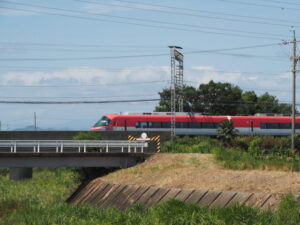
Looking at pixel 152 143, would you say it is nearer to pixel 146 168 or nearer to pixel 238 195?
pixel 146 168

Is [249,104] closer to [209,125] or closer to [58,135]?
[209,125]

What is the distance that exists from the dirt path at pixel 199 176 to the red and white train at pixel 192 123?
73.7ft

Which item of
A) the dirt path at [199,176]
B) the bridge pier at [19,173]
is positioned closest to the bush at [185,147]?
the dirt path at [199,176]

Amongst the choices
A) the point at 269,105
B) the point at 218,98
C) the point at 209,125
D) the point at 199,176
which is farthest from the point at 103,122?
the point at 269,105

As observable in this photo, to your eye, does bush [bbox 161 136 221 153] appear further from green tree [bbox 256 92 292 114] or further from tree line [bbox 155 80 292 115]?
green tree [bbox 256 92 292 114]

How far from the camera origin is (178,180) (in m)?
34.2

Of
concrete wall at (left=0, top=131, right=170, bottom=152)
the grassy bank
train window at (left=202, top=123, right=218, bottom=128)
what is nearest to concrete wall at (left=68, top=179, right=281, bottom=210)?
the grassy bank

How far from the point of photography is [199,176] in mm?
34281

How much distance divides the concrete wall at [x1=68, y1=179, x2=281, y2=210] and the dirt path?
0.86 meters

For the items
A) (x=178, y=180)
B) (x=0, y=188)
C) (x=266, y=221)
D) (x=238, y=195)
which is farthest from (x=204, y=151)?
(x=266, y=221)

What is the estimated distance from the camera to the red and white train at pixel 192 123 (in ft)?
213

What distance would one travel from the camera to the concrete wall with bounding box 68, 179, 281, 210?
2602 centimetres

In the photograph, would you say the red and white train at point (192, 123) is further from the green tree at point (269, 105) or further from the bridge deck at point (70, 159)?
the green tree at point (269, 105)

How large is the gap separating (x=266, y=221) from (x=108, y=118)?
4474cm
